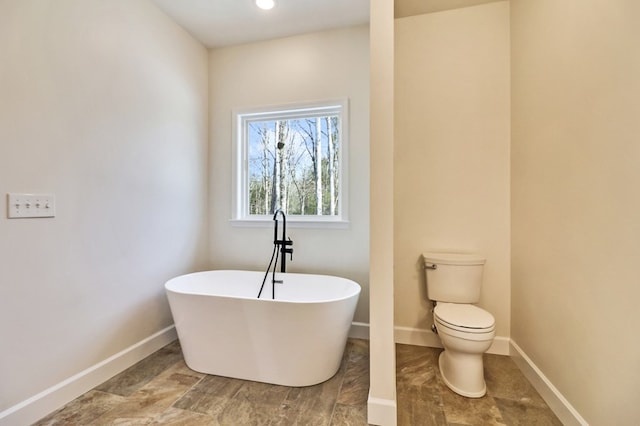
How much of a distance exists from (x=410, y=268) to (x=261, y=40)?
8.42 ft

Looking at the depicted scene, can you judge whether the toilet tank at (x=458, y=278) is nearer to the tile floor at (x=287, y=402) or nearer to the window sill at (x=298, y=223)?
the tile floor at (x=287, y=402)

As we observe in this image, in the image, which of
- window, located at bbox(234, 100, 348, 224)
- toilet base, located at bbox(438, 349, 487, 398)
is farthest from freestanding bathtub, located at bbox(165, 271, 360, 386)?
window, located at bbox(234, 100, 348, 224)

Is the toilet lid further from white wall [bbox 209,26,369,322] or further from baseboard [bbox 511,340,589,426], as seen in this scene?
white wall [bbox 209,26,369,322]

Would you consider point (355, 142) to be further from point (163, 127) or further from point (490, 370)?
point (490, 370)

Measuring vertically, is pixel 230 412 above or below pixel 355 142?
below

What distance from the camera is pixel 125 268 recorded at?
→ 6.80 feet

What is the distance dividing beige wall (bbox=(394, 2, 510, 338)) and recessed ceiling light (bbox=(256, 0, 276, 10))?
1.07m

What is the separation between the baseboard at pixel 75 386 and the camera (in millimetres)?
1471

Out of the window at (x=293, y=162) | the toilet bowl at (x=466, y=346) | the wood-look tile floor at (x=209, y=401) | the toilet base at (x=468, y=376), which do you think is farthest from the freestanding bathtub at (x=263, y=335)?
the window at (x=293, y=162)

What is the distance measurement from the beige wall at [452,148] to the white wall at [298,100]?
32 cm

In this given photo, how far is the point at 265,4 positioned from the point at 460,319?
271cm

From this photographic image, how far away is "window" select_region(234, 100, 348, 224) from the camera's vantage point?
8.91ft

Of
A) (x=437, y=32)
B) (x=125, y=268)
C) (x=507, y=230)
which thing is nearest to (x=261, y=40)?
(x=437, y=32)

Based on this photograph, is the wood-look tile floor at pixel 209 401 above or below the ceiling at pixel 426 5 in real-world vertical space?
below
